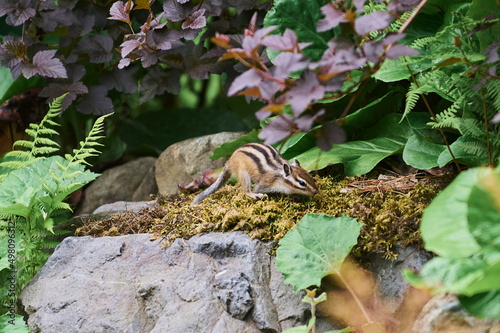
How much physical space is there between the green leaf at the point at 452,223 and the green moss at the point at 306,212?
2.36 ft

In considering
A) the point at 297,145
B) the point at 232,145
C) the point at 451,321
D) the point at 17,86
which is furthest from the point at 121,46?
the point at 451,321

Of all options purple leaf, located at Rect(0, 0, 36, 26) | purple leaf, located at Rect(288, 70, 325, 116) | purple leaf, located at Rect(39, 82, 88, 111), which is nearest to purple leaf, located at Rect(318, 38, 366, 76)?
purple leaf, located at Rect(288, 70, 325, 116)

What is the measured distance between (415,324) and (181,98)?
456 centimetres

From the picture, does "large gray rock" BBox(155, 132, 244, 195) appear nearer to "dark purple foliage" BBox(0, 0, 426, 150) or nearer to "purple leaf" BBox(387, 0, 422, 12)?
"dark purple foliage" BBox(0, 0, 426, 150)

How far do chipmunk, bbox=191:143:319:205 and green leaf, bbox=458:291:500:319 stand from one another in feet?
4.05

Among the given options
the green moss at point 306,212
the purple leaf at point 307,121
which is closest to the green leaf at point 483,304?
the green moss at point 306,212

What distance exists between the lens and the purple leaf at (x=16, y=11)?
3.79 metres

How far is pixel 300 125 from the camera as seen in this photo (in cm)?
175

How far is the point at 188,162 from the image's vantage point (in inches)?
165

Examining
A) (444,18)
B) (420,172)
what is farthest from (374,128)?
(444,18)

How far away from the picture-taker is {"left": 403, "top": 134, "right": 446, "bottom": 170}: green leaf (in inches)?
114

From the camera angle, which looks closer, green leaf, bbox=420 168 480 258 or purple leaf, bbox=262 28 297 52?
green leaf, bbox=420 168 480 258

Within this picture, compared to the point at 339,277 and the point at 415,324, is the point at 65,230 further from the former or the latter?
the point at 415,324

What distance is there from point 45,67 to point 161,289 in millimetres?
2043
